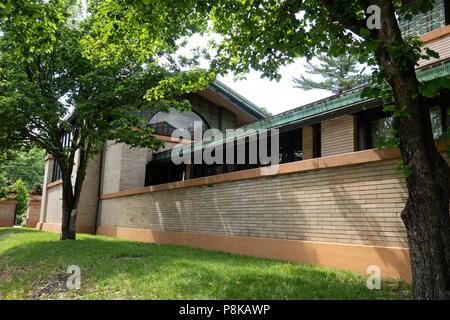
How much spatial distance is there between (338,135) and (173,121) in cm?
1150

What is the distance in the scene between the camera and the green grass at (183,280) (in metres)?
5.81

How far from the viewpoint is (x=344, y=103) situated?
9922 millimetres

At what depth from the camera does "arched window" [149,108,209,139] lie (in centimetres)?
2084

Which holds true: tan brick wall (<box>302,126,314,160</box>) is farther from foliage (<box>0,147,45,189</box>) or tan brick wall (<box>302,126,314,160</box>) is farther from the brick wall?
foliage (<box>0,147,45,189</box>)

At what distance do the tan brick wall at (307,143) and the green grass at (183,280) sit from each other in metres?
4.13

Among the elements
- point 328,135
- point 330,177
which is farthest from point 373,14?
point 328,135

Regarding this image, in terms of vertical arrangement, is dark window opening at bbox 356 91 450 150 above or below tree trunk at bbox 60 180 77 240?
above

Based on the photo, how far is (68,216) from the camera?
15844 millimetres

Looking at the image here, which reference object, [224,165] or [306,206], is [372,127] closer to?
[306,206]

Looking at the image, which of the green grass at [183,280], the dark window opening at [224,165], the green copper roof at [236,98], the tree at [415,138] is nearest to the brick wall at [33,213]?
the dark window opening at [224,165]

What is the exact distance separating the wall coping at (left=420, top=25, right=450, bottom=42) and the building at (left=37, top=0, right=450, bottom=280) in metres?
0.02

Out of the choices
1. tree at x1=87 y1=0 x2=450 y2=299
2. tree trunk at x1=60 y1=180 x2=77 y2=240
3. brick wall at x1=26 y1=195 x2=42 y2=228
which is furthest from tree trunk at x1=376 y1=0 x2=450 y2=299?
brick wall at x1=26 y1=195 x2=42 y2=228

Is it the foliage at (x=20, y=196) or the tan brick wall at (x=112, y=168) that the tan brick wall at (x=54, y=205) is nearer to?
the tan brick wall at (x=112, y=168)
